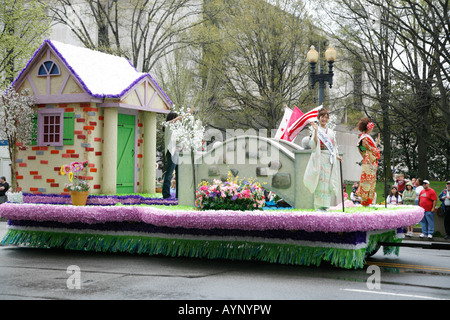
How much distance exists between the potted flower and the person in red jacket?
1072cm

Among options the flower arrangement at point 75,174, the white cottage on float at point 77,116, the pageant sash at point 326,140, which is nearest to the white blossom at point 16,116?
the white cottage on float at point 77,116

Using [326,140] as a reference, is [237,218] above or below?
below

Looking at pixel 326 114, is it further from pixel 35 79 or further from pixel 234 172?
pixel 35 79

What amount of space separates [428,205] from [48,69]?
1183 cm

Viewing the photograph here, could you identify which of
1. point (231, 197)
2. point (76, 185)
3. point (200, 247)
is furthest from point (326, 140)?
point (76, 185)

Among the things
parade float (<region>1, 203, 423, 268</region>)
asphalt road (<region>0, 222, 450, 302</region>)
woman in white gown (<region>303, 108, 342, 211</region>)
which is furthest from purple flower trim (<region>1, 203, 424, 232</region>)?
woman in white gown (<region>303, 108, 342, 211</region>)

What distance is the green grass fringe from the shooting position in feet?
32.1

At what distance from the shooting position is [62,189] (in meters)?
13.1

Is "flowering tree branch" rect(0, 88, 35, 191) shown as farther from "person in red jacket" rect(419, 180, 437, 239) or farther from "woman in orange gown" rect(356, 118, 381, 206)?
"person in red jacket" rect(419, 180, 437, 239)

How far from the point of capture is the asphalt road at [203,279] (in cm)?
756

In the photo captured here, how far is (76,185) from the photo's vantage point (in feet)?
40.8

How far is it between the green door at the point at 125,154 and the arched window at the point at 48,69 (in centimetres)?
179

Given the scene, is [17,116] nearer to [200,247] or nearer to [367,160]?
[200,247]

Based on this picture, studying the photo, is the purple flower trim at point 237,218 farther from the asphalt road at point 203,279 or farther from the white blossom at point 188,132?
the white blossom at point 188,132
